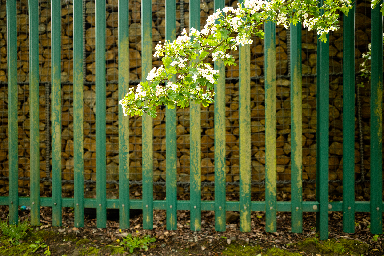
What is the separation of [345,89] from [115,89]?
2824 mm

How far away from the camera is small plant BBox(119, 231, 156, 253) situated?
2430mm

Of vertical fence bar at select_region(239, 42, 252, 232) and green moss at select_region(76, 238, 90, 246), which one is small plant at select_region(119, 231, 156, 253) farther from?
vertical fence bar at select_region(239, 42, 252, 232)

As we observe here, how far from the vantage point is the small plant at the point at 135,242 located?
2.43 m

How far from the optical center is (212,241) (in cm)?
253

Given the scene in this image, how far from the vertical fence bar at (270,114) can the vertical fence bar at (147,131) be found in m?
1.03

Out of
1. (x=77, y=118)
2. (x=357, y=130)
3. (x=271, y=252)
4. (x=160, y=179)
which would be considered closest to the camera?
(x=271, y=252)

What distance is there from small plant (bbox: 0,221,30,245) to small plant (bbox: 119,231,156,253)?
941 mm

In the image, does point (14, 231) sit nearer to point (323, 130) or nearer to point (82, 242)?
point (82, 242)

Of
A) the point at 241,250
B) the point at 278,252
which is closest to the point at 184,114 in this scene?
the point at 241,250

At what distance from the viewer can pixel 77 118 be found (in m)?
2.53

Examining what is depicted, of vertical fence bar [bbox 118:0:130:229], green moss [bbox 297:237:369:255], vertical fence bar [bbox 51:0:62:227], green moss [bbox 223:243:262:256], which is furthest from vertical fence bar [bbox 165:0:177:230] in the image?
green moss [bbox 297:237:369:255]

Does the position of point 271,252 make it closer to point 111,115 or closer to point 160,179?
point 160,179

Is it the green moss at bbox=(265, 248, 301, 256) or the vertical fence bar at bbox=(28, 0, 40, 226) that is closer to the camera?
the green moss at bbox=(265, 248, 301, 256)

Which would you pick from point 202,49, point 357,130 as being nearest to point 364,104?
point 357,130
